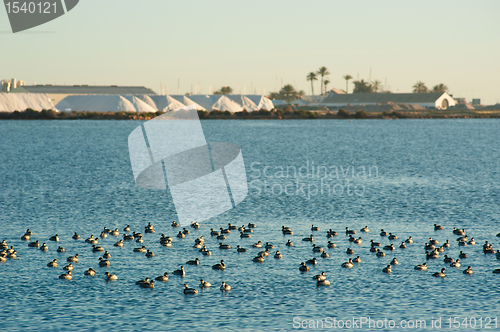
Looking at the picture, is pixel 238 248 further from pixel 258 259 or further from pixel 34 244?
pixel 34 244

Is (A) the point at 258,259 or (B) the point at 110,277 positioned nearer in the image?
(B) the point at 110,277

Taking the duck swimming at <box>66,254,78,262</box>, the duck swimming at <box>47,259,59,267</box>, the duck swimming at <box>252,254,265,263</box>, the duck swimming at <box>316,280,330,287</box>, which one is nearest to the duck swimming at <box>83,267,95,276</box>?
the duck swimming at <box>47,259,59,267</box>

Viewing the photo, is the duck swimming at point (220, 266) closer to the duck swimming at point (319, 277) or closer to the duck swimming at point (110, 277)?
the duck swimming at point (319, 277)

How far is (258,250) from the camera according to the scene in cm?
3706

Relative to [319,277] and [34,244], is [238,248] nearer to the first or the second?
[319,277]

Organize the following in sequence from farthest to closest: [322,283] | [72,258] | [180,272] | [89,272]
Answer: [72,258] → [89,272] → [180,272] → [322,283]

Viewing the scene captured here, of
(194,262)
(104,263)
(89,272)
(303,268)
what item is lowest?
(303,268)

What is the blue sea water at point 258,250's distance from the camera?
26.1m

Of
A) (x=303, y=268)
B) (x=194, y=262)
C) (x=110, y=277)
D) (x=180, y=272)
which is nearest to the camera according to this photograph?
(x=110, y=277)

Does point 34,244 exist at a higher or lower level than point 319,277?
higher

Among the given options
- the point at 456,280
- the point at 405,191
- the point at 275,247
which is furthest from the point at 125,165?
the point at 456,280

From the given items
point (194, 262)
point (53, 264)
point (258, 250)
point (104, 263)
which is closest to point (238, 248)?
point (258, 250)

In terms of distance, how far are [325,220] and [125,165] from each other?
54.5 meters

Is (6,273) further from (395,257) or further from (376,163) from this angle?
(376,163)
